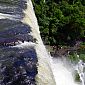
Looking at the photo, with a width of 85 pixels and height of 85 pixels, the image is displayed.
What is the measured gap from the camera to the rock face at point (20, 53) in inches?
301

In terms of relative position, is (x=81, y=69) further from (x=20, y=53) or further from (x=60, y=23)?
(x=20, y=53)

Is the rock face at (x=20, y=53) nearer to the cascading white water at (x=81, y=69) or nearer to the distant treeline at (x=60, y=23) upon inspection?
the cascading white water at (x=81, y=69)

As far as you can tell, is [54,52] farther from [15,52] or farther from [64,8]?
[15,52]

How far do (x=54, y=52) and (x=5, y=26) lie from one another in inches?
274

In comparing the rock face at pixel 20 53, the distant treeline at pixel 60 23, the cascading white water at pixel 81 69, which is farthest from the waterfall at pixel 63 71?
→ the rock face at pixel 20 53

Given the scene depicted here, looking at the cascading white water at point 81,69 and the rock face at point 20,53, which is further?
the cascading white water at point 81,69

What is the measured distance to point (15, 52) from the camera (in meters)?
8.60

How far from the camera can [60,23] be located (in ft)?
60.6

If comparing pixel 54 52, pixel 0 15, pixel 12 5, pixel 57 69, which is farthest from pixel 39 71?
pixel 54 52

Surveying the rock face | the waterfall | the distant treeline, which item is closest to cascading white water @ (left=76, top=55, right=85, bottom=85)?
the waterfall

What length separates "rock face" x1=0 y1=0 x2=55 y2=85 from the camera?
763 cm

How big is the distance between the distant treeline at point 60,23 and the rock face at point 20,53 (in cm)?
637

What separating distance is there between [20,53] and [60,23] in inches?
395

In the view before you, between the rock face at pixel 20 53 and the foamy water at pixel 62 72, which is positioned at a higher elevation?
the rock face at pixel 20 53
